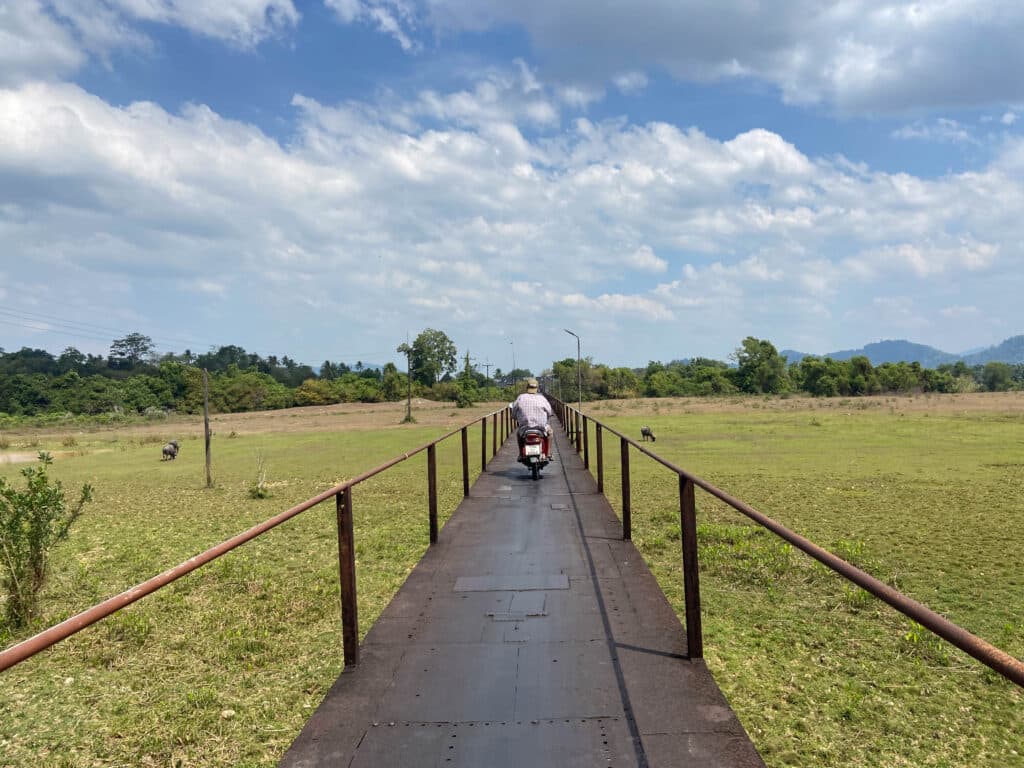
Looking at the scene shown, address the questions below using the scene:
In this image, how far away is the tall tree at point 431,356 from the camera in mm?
104875

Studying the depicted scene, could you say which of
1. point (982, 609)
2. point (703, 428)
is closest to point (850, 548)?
point (982, 609)

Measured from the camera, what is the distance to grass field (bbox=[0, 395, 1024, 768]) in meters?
3.17

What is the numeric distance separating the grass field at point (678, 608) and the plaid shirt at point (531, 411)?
1545mm

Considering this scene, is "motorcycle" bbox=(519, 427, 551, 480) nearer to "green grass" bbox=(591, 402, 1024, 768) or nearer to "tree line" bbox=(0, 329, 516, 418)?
"green grass" bbox=(591, 402, 1024, 768)

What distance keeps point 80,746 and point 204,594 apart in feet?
8.32

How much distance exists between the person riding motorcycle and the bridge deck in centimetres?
471

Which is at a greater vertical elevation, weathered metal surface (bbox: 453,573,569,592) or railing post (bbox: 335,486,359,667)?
railing post (bbox: 335,486,359,667)

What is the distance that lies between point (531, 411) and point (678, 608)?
5.73 metres

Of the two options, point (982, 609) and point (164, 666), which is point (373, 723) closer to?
point (164, 666)

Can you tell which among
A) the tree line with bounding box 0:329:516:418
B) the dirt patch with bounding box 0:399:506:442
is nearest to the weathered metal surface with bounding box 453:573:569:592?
the dirt patch with bounding box 0:399:506:442

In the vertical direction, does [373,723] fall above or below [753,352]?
below

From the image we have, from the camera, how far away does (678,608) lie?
485cm

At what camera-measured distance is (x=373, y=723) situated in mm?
2820

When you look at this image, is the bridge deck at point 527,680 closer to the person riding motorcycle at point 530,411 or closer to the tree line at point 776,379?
the person riding motorcycle at point 530,411
